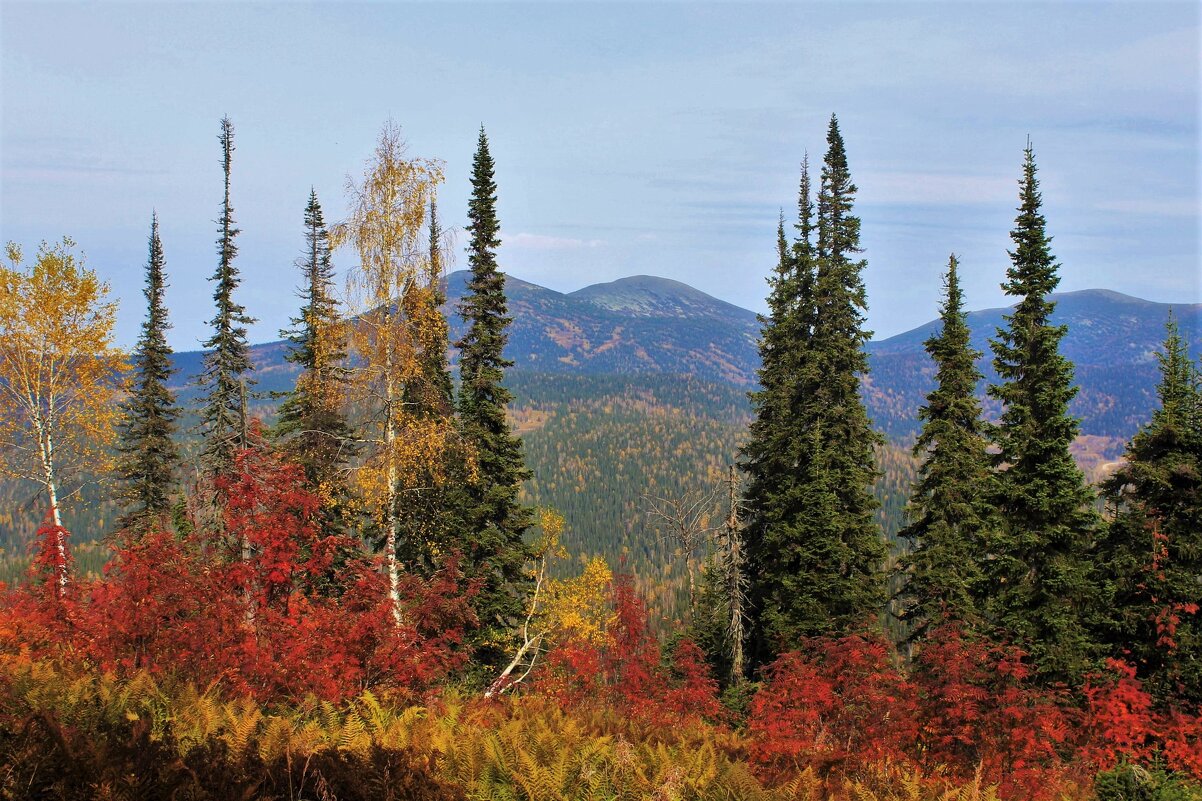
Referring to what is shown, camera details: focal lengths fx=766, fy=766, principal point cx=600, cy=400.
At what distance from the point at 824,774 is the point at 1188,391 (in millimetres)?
20829

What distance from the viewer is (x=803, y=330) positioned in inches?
1100

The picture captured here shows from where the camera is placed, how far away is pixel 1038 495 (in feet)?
77.5

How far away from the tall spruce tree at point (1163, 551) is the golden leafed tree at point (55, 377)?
97.0ft

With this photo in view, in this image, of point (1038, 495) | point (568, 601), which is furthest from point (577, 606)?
point (1038, 495)

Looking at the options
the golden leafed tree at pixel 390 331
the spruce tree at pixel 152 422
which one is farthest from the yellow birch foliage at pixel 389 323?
the spruce tree at pixel 152 422

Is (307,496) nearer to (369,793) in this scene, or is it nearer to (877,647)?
(369,793)

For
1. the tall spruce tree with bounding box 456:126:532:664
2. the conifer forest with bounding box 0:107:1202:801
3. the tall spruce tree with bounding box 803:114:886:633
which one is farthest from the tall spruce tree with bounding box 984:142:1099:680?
the tall spruce tree with bounding box 456:126:532:664

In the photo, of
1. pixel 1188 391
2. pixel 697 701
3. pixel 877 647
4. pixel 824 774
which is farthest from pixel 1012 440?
pixel 824 774

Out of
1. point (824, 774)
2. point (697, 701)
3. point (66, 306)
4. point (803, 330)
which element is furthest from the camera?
point (803, 330)

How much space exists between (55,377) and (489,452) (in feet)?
40.6

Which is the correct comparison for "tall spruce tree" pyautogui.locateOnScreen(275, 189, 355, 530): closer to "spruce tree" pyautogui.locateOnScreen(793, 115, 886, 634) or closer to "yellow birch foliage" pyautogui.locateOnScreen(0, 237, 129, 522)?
"yellow birch foliage" pyautogui.locateOnScreen(0, 237, 129, 522)

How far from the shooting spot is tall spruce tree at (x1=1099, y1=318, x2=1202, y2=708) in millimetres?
21109

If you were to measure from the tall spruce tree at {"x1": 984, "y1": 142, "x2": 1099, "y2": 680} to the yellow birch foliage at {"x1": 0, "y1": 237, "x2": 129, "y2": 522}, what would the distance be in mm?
26665

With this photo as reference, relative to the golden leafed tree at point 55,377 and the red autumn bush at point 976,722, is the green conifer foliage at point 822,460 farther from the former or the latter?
the golden leafed tree at point 55,377
